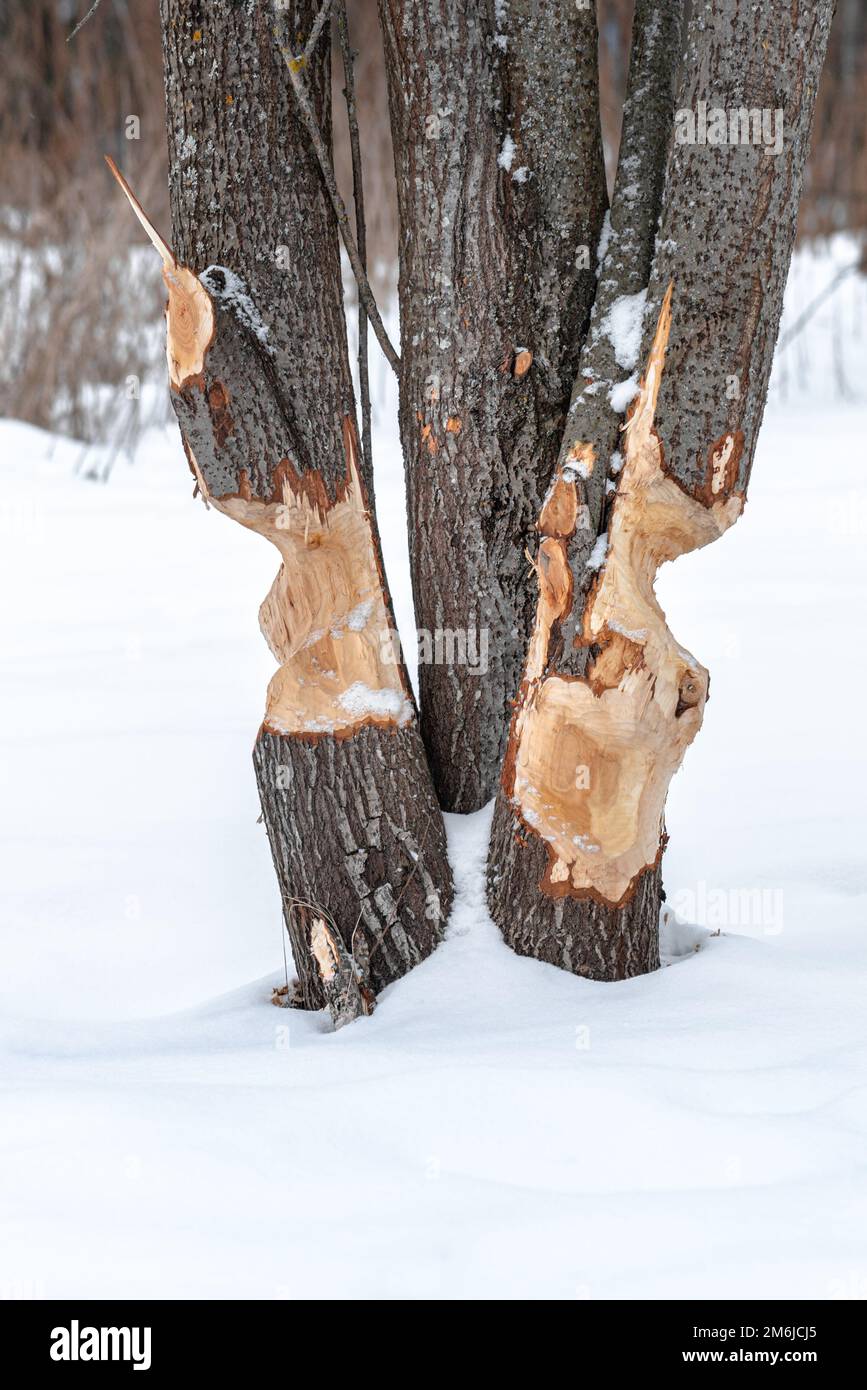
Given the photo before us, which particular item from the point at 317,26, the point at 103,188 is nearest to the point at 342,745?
the point at 317,26

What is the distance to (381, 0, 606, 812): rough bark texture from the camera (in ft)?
5.89

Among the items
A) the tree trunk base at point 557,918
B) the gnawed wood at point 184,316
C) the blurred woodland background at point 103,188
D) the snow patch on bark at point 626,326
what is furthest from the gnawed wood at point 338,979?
the blurred woodland background at point 103,188

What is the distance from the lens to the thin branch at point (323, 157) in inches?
66.7

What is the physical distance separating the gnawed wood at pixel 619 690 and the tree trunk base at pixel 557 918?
21mm

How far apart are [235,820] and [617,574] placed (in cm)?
129

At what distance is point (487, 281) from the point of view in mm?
1845

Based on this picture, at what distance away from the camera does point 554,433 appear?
1.91m

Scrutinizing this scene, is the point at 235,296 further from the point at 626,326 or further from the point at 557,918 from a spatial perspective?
the point at 557,918

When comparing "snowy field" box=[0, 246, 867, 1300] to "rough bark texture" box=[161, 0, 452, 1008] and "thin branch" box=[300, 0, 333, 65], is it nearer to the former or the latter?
"rough bark texture" box=[161, 0, 452, 1008]

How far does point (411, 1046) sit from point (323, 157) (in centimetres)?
121

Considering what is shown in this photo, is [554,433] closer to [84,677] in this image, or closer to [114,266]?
[84,677]

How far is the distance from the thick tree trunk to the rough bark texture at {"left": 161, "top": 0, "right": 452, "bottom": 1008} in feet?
0.58

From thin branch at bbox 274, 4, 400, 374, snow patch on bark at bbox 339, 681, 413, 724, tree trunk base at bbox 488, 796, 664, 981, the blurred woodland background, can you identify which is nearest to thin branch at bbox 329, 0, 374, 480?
thin branch at bbox 274, 4, 400, 374

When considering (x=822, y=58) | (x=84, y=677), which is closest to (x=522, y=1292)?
(x=822, y=58)
